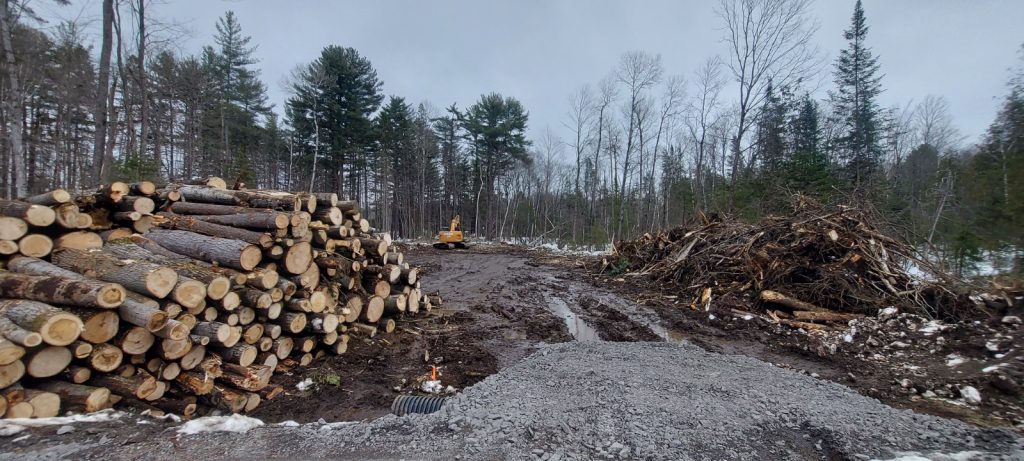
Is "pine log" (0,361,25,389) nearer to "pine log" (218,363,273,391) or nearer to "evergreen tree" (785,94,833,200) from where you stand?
"pine log" (218,363,273,391)

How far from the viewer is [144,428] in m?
3.20

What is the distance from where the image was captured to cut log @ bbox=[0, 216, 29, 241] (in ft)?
13.6

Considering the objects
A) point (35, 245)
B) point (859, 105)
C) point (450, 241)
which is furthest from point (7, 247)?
point (859, 105)

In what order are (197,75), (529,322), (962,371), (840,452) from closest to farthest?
1. (840,452)
2. (962,371)
3. (529,322)
4. (197,75)

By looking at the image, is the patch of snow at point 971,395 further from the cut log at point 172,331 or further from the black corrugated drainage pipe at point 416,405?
the cut log at point 172,331

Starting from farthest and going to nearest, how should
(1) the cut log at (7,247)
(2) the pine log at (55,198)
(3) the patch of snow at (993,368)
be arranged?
(2) the pine log at (55,198), (3) the patch of snow at (993,368), (1) the cut log at (7,247)

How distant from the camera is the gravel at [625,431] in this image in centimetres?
286

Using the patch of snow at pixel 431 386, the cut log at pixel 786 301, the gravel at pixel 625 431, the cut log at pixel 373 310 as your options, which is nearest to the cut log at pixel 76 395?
the gravel at pixel 625 431

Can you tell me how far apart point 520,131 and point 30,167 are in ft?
101

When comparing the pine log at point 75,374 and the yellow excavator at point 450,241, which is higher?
the yellow excavator at point 450,241

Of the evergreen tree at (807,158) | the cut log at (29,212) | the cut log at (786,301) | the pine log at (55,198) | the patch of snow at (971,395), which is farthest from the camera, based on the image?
the evergreen tree at (807,158)

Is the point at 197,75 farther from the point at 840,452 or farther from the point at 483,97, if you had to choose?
the point at 840,452

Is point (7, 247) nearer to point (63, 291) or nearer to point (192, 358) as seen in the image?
point (63, 291)

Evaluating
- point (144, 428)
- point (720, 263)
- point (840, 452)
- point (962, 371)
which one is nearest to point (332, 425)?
point (144, 428)
